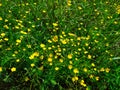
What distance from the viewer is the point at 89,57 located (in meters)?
3.86

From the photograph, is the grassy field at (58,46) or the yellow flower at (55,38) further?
the yellow flower at (55,38)

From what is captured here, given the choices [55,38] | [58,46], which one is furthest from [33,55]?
[55,38]

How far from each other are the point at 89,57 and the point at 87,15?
3.78 feet

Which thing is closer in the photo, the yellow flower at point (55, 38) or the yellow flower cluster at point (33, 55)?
the yellow flower cluster at point (33, 55)

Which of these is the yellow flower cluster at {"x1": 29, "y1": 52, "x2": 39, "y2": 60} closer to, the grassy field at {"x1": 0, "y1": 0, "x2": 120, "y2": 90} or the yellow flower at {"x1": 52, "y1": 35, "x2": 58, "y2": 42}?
the grassy field at {"x1": 0, "y1": 0, "x2": 120, "y2": 90}

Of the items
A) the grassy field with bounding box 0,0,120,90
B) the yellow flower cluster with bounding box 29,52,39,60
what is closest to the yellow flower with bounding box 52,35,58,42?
the grassy field with bounding box 0,0,120,90

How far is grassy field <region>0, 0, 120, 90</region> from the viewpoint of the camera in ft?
11.7

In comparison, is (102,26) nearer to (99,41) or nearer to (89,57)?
(99,41)

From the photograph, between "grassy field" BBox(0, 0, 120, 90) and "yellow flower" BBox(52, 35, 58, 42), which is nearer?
"grassy field" BBox(0, 0, 120, 90)

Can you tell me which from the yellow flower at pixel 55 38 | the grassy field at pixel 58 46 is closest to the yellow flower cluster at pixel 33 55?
the grassy field at pixel 58 46

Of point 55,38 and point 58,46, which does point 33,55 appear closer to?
point 58,46

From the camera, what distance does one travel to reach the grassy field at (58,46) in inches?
140

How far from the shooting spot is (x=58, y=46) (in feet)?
12.7

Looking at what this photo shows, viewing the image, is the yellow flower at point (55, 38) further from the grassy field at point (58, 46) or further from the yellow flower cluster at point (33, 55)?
the yellow flower cluster at point (33, 55)
